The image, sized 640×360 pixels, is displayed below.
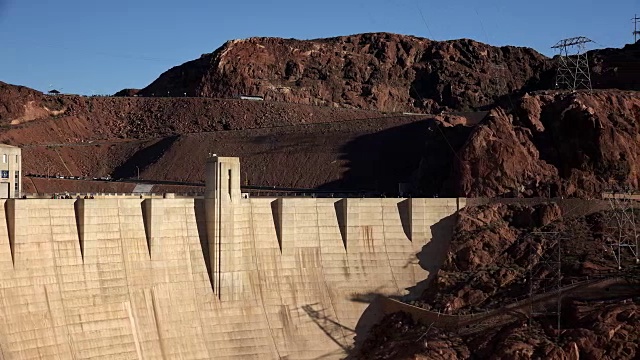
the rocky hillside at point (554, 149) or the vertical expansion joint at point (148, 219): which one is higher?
the rocky hillside at point (554, 149)

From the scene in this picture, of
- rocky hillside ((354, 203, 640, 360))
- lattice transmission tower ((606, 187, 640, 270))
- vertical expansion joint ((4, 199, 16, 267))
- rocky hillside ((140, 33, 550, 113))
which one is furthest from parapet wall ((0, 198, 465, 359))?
rocky hillside ((140, 33, 550, 113))

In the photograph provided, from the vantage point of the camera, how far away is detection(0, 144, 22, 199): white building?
196ft

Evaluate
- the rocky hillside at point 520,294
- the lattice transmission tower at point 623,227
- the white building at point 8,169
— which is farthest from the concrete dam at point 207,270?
the white building at point 8,169

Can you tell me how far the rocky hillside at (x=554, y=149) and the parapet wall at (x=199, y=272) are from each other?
415 centimetres

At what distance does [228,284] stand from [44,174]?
54175 mm

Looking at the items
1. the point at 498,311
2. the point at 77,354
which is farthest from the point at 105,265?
the point at 498,311

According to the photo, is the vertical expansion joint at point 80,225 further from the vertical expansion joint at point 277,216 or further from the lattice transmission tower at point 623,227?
the lattice transmission tower at point 623,227

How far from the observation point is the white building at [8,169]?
5984 centimetres

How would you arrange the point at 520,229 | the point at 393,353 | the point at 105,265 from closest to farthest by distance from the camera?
the point at 105,265 → the point at 393,353 → the point at 520,229

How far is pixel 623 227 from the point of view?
2368 inches

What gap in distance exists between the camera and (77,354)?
4603cm

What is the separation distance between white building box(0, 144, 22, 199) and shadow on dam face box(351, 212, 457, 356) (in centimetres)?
2099

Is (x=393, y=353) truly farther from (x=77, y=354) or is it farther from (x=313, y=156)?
(x=313, y=156)

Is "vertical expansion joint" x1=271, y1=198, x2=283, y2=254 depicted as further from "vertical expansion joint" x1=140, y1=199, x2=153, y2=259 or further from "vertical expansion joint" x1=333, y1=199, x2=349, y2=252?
"vertical expansion joint" x1=140, y1=199, x2=153, y2=259
